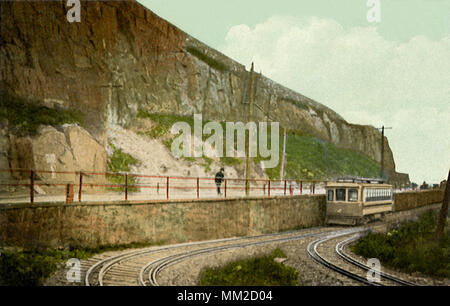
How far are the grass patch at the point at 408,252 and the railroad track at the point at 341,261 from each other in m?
0.90

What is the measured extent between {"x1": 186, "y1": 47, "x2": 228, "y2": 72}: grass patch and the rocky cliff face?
169mm

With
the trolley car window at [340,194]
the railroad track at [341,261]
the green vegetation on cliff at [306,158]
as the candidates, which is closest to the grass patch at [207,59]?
the green vegetation on cliff at [306,158]

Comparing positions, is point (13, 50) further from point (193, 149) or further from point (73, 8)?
point (193, 149)

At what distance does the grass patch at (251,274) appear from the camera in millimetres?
10219

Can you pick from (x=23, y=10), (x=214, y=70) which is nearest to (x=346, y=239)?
(x=23, y=10)

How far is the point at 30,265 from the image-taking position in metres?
10.1

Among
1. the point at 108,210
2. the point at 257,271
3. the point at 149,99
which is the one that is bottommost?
the point at 257,271

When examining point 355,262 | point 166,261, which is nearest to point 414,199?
point 355,262

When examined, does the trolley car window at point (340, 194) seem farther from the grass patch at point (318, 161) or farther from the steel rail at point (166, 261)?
the grass patch at point (318, 161)

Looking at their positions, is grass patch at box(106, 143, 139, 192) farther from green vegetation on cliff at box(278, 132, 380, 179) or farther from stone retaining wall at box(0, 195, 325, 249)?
green vegetation on cliff at box(278, 132, 380, 179)

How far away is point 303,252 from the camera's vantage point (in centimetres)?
1394

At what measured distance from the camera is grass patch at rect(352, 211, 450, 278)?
37.2 ft

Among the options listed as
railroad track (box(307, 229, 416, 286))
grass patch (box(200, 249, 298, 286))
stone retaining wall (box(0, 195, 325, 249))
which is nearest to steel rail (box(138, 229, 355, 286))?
grass patch (box(200, 249, 298, 286))
